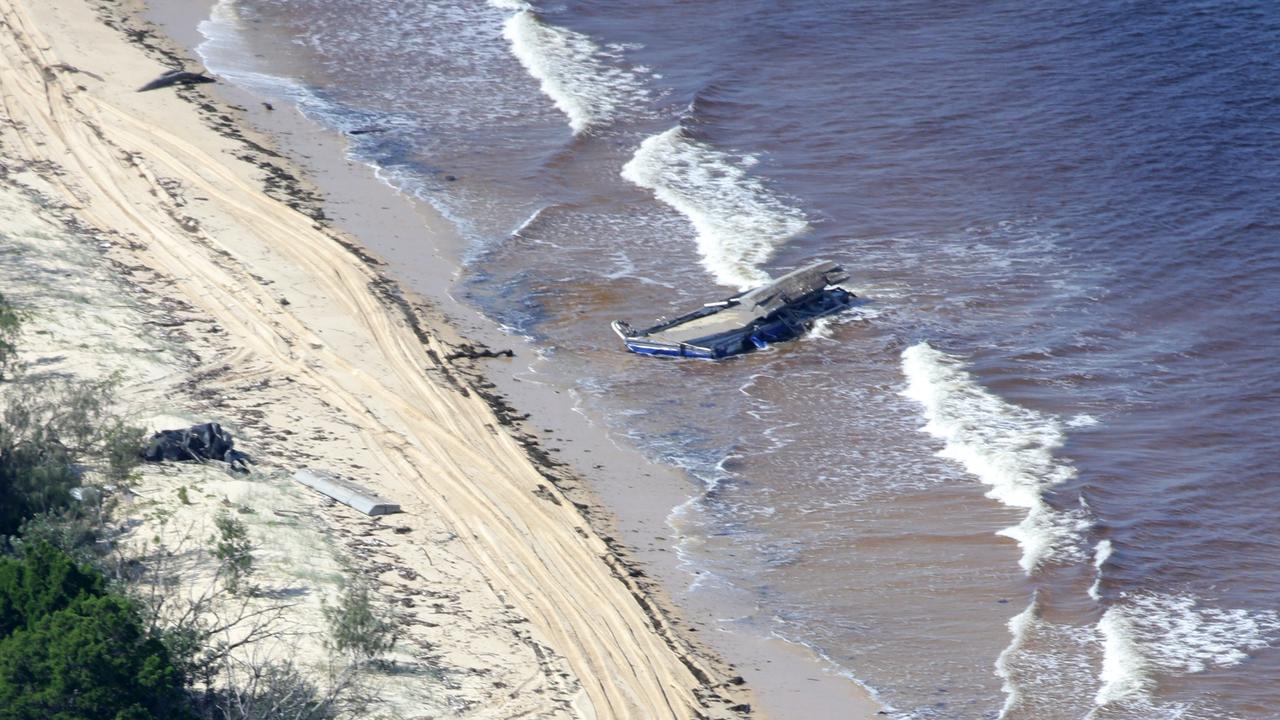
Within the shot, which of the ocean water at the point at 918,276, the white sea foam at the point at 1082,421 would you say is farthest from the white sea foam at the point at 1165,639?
the white sea foam at the point at 1082,421

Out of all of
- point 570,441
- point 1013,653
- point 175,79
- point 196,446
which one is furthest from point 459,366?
point 175,79

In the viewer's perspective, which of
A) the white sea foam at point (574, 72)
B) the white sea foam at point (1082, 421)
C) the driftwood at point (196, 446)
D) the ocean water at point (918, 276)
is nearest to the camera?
the driftwood at point (196, 446)

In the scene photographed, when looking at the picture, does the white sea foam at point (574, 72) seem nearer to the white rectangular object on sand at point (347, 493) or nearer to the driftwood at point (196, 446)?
the white rectangular object on sand at point (347, 493)

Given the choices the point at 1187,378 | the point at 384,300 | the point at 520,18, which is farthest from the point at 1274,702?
the point at 520,18

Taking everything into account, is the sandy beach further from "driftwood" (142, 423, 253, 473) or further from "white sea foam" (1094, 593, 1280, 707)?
"white sea foam" (1094, 593, 1280, 707)

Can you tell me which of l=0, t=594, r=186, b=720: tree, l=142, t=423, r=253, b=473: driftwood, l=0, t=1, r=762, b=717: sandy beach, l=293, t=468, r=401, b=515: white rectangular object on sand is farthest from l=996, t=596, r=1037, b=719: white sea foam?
l=142, t=423, r=253, b=473: driftwood

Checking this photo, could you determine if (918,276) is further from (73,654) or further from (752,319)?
(73,654)

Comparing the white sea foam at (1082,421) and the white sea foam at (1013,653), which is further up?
the white sea foam at (1082,421)
